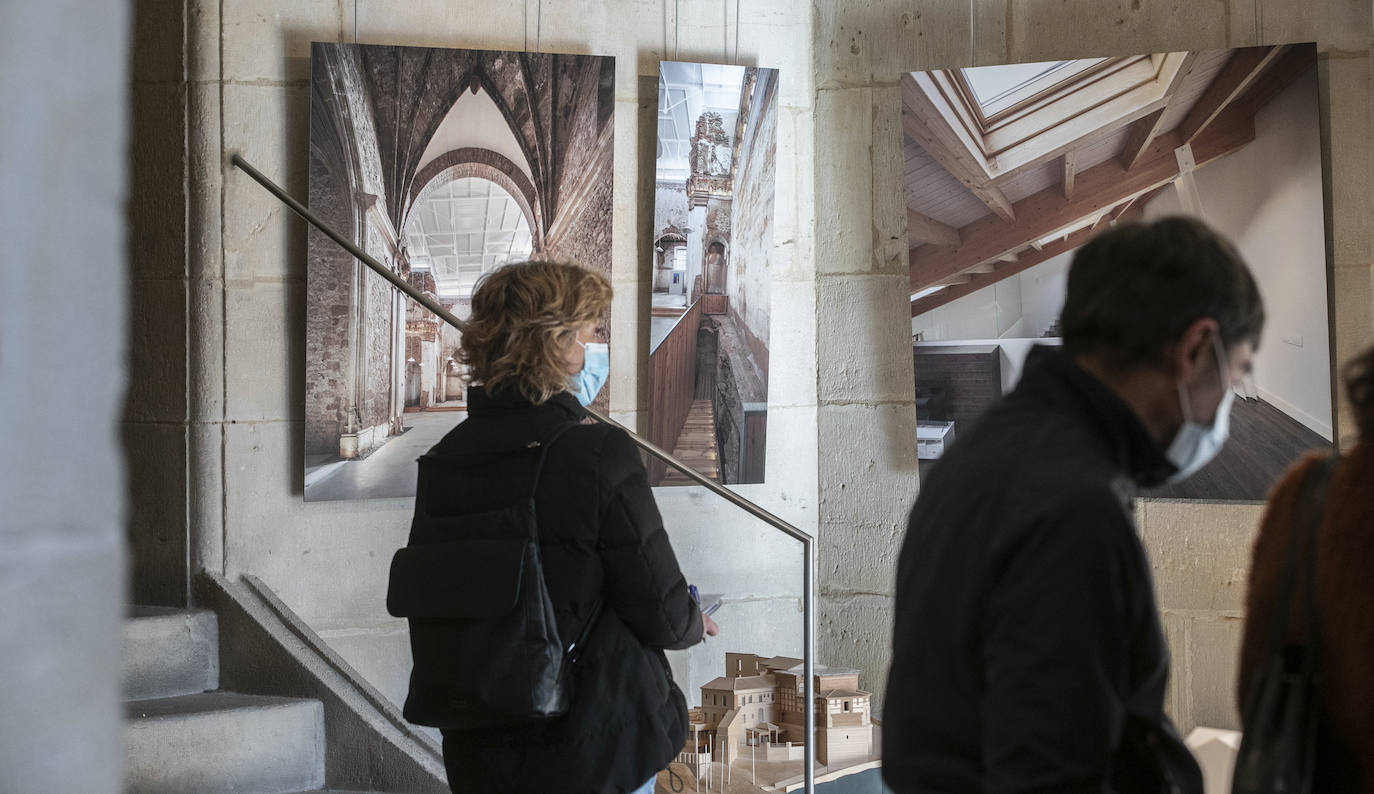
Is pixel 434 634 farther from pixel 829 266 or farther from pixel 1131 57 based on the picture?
pixel 1131 57

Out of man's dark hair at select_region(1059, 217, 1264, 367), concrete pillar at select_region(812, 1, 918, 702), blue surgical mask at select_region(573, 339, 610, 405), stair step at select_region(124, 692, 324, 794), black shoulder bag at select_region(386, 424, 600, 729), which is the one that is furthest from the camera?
concrete pillar at select_region(812, 1, 918, 702)

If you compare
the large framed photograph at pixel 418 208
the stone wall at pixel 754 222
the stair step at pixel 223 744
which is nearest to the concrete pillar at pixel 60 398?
the stair step at pixel 223 744

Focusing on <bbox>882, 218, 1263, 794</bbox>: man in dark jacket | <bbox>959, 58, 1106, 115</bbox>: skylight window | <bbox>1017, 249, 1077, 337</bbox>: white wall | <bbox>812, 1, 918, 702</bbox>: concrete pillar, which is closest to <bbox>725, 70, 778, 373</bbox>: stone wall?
<bbox>812, 1, 918, 702</bbox>: concrete pillar

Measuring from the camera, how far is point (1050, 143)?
4066 millimetres

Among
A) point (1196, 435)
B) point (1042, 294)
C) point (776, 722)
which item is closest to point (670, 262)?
point (1042, 294)

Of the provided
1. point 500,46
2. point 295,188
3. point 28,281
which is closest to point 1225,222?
point 500,46

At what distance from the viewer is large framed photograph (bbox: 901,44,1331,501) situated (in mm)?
3699

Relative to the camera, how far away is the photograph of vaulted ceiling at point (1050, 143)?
12.4 ft

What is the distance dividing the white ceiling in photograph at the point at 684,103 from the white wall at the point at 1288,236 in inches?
66.1

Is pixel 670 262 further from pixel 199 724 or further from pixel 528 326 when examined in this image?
pixel 528 326

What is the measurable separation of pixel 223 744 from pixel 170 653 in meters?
0.48

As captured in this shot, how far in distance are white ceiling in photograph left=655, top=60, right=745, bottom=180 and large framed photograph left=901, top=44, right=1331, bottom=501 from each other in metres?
0.70

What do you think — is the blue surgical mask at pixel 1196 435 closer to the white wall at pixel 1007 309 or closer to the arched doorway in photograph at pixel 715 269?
the white wall at pixel 1007 309

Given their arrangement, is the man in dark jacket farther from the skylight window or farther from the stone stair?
the skylight window
